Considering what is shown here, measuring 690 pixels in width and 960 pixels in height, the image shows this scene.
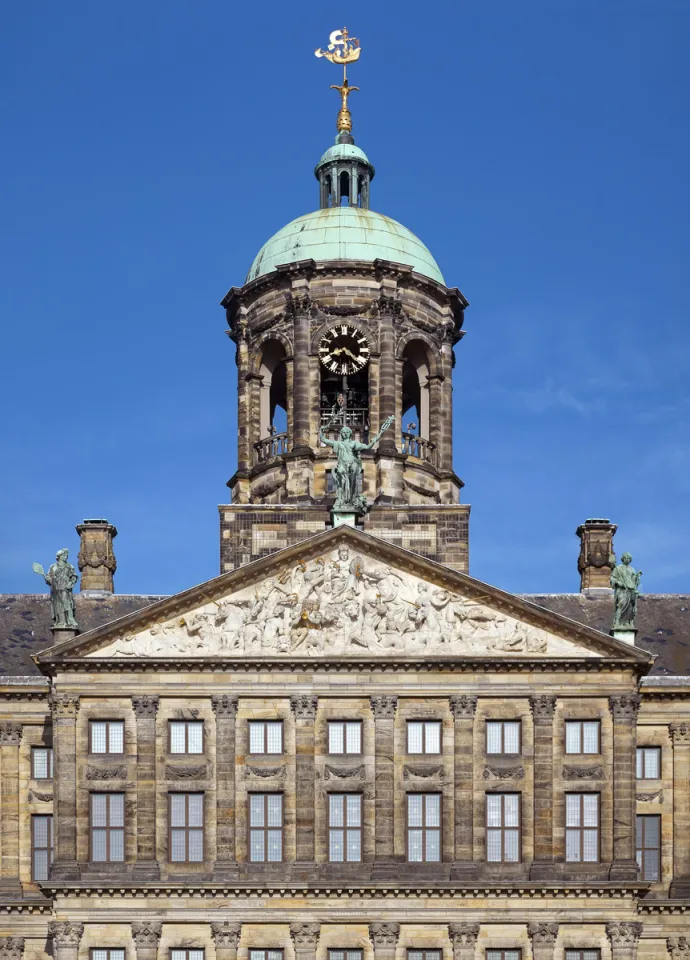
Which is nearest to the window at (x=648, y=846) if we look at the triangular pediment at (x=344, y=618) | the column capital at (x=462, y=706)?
the triangular pediment at (x=344, y=618)

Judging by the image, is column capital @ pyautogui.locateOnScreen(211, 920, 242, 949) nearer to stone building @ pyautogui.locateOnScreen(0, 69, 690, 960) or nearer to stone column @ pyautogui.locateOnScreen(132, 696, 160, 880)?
stone building @ pyautogui.locateOnScreen(0, 69, 690, 960)

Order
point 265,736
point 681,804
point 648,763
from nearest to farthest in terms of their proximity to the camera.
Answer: point 265,736, point 681,804, point 648,763

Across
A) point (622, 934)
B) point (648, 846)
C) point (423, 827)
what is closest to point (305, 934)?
point (423, 827)

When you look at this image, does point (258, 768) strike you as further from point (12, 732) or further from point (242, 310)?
point (242, 310)

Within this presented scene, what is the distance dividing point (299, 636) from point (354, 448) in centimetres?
528

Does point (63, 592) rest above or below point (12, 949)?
above

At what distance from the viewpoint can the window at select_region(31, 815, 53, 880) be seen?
74.6 metres

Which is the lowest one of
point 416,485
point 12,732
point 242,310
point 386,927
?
point 386,927

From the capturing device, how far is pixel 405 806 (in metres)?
71.3

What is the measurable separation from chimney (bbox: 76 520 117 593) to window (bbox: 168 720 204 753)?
883 centimetres

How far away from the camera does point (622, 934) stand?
70.1 m

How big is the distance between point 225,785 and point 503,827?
7470mm

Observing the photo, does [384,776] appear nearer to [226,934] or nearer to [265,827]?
[265,827]

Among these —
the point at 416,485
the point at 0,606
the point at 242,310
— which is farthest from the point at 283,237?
the point at 0,606
